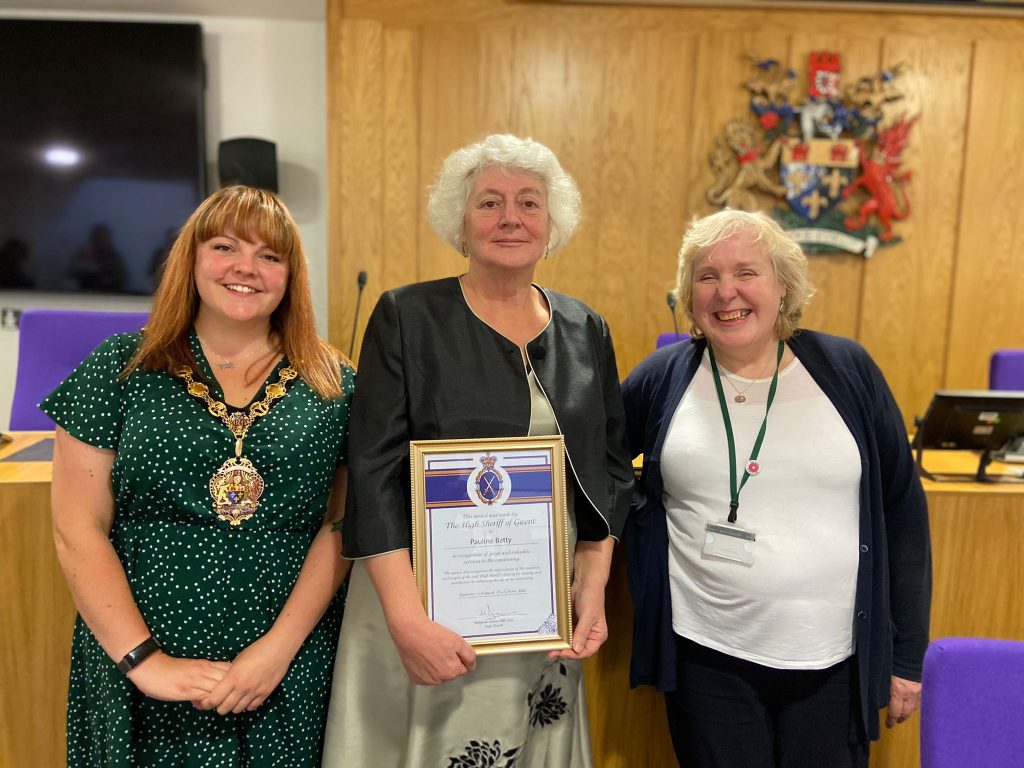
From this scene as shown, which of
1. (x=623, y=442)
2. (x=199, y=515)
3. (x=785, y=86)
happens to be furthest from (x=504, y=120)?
(x=199, y=515)

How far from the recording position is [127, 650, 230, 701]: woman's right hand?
122 centimetres

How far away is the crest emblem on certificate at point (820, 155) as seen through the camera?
3867 mm

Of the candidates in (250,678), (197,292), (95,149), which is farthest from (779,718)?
(95,149)

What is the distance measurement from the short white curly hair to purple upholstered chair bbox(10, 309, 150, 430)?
5.93 ft

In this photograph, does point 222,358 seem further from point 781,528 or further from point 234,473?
point 781,528

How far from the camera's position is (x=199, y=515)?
1.25 meters

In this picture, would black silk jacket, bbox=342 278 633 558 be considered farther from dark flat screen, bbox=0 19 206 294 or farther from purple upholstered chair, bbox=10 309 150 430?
dark flat screen, bbox=0 19 206 294

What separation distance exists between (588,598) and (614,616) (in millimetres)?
381

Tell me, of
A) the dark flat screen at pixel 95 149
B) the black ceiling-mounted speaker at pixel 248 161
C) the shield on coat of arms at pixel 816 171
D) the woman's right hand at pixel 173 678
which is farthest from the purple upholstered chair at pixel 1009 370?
the dark flat screen at pixel 95 149

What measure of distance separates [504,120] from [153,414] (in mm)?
3033

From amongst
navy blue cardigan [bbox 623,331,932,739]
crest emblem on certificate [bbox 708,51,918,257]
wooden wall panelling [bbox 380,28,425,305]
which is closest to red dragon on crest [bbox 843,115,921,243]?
crest emblem on certificate [bbox 708,51,918,257]

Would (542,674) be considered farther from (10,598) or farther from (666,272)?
(666,272)

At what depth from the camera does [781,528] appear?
1328 millimetres

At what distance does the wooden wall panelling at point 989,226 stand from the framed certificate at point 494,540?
3698 millimetres
